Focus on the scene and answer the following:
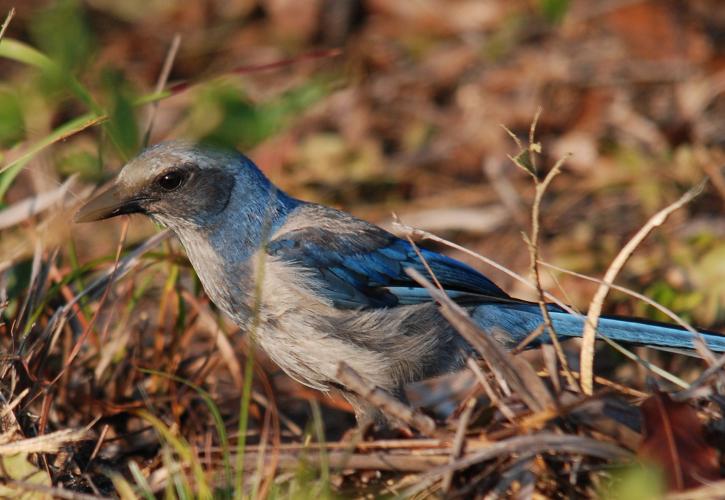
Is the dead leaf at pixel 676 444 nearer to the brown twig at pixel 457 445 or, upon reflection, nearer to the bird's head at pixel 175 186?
the brown twig at pixel 457 445

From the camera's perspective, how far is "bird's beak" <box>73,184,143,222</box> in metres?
3.99

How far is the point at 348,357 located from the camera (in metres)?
3.97

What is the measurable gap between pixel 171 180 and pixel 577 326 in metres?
1.87

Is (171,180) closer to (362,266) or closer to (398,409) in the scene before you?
(362,266)

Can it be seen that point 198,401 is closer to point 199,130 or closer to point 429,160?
point 199,130

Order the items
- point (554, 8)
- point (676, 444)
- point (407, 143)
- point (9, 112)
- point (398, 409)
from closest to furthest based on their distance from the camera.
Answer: point (9, 112)
point (676, 444)
point (398, 409)
point (554, 8)
point (407, 143)

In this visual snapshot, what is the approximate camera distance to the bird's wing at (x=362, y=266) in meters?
4.13

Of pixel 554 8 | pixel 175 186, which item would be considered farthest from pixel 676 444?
pixel 554 8

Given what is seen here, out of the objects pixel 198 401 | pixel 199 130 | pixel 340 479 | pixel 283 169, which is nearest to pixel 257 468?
pixel 340 479

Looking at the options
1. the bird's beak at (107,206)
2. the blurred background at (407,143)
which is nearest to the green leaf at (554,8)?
the blurred background at (407,143)

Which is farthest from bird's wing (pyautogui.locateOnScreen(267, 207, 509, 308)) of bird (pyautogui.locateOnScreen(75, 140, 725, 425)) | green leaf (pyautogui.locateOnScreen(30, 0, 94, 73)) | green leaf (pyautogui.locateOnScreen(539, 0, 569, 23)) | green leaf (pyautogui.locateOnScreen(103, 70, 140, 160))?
green leaf (pyautogui.locateOnScreen(30, 0, 94, 73))

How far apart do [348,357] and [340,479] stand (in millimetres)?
667

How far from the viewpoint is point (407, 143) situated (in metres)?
7.71

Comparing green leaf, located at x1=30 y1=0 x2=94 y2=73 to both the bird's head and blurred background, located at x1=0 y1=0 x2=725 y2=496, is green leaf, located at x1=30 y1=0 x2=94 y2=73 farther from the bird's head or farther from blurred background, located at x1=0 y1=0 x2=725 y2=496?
the bird's head
